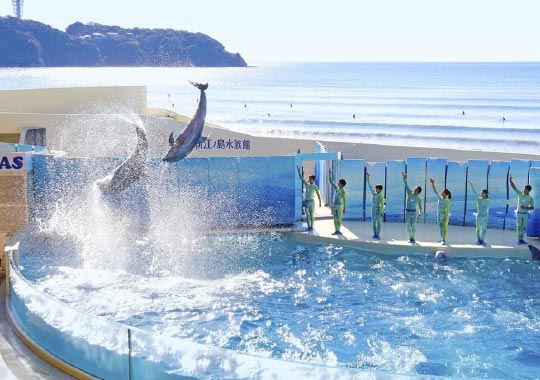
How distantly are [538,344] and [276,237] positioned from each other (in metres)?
6.21

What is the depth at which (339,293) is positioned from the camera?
37.5 ft

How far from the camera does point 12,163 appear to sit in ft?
44.3

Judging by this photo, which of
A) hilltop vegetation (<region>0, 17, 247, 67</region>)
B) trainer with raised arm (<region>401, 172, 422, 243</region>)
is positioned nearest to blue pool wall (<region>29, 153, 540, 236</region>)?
trainer with raised arm (<region>401, 172, 422, 243</region>)

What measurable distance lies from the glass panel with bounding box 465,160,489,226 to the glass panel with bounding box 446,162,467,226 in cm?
Answer: 8

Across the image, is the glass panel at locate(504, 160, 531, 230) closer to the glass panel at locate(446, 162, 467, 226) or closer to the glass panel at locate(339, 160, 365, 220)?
the glass panel at locate(446, 162, 467, 226)

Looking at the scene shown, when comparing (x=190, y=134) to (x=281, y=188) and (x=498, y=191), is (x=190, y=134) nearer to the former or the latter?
(x=281, y=188)

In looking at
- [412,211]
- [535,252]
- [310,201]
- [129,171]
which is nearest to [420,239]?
[412,211]

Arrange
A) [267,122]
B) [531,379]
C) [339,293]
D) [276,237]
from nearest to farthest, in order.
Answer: [531,379] < [339,293] < [276,237] < [267,122]

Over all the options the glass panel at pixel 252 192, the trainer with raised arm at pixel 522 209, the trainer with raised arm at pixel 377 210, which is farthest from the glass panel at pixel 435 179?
the glass panel at pixel 252 192

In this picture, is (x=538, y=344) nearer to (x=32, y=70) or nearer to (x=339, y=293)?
(x=339, y=293)

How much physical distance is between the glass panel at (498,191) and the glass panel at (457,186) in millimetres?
336

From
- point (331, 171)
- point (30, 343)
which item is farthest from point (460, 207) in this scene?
point (30, 343)

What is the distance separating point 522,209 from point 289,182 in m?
4.60

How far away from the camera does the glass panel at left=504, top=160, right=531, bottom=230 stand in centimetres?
1481
